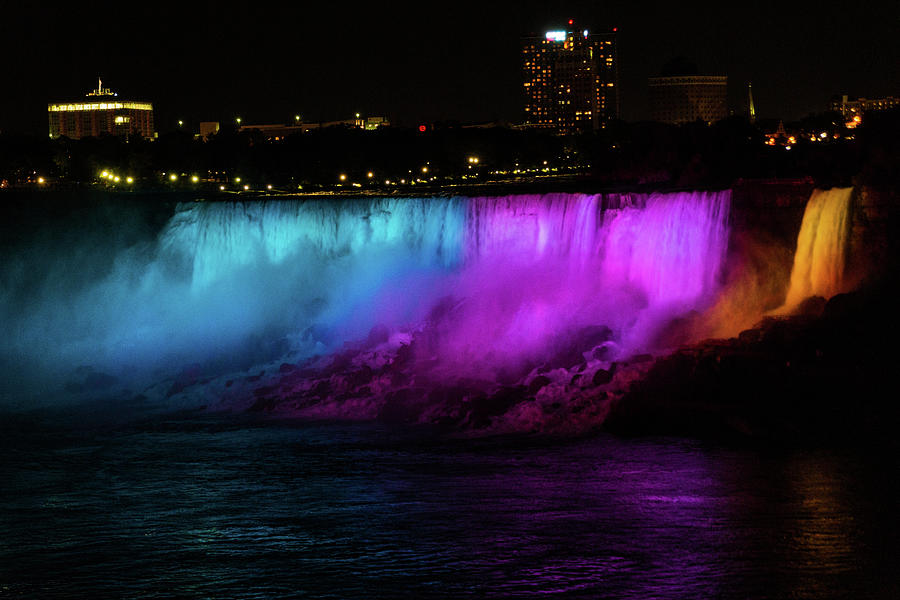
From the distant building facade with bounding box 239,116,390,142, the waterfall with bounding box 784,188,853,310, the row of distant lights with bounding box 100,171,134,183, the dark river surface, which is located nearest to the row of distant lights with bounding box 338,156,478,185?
the row of distant lights with bounding box 100,171,134,183

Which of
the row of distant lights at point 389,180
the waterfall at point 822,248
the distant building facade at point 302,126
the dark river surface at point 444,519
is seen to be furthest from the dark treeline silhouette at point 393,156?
the distant building facade at point 302,126

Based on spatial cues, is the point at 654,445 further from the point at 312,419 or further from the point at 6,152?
the point at 6,152

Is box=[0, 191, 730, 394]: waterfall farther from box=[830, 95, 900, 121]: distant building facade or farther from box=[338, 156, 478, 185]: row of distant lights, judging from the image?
box=[830, 95, 900, 121]: distant building facade

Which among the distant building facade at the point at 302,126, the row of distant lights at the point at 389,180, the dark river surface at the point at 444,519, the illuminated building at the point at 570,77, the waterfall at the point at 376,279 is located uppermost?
the illuminated building at the point at 570,77

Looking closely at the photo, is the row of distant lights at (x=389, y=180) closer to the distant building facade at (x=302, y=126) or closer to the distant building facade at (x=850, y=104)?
the distant building facade at (x=850, y=104)

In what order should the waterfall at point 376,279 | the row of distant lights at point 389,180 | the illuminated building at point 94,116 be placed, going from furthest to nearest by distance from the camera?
the illuminated building at point 94,116
the row of distant lights at point 389,180
the waterfall at point 376,279
